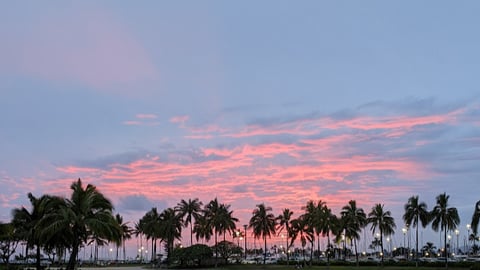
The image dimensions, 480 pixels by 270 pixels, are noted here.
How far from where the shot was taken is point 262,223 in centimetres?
13125

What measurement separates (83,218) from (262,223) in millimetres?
86002

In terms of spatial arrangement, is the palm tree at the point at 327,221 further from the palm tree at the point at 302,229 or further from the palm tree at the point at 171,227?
the palm tree at the point at 171,227

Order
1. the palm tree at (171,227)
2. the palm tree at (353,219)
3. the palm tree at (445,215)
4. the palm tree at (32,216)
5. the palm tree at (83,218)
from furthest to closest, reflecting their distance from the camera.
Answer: the palm tree at (171,227) → the palm tree at (353,219) → the palm tree at (445,215) → the palm tree at (32,216) → the palm tree at (83,218)

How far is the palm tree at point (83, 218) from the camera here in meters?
47.8

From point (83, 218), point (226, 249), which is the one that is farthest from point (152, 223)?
point (83, 218)

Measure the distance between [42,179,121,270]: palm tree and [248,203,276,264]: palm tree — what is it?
83344 millimetres

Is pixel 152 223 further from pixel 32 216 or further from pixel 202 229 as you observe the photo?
pixel 32 216

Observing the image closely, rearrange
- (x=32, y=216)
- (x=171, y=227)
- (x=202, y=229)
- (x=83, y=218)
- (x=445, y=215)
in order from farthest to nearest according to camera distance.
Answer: (x=202, y=229)
(x=171, y=227)
(x=445, y=215)
(x=32, y=216)
(x=83, y=218)

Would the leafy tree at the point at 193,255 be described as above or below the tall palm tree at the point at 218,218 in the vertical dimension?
below

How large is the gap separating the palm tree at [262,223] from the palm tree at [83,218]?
273ft

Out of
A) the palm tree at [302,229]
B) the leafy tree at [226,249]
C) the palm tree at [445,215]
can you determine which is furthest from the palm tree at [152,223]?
the palm tree at [445,215]

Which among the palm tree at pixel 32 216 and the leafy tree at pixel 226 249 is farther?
the leafy tree at pixel 226 249

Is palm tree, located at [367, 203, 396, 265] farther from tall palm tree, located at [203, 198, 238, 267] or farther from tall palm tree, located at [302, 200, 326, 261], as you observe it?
tall palm tree, located at [203, 198, 238, 267]

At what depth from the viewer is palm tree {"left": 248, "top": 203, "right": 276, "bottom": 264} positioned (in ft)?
430
